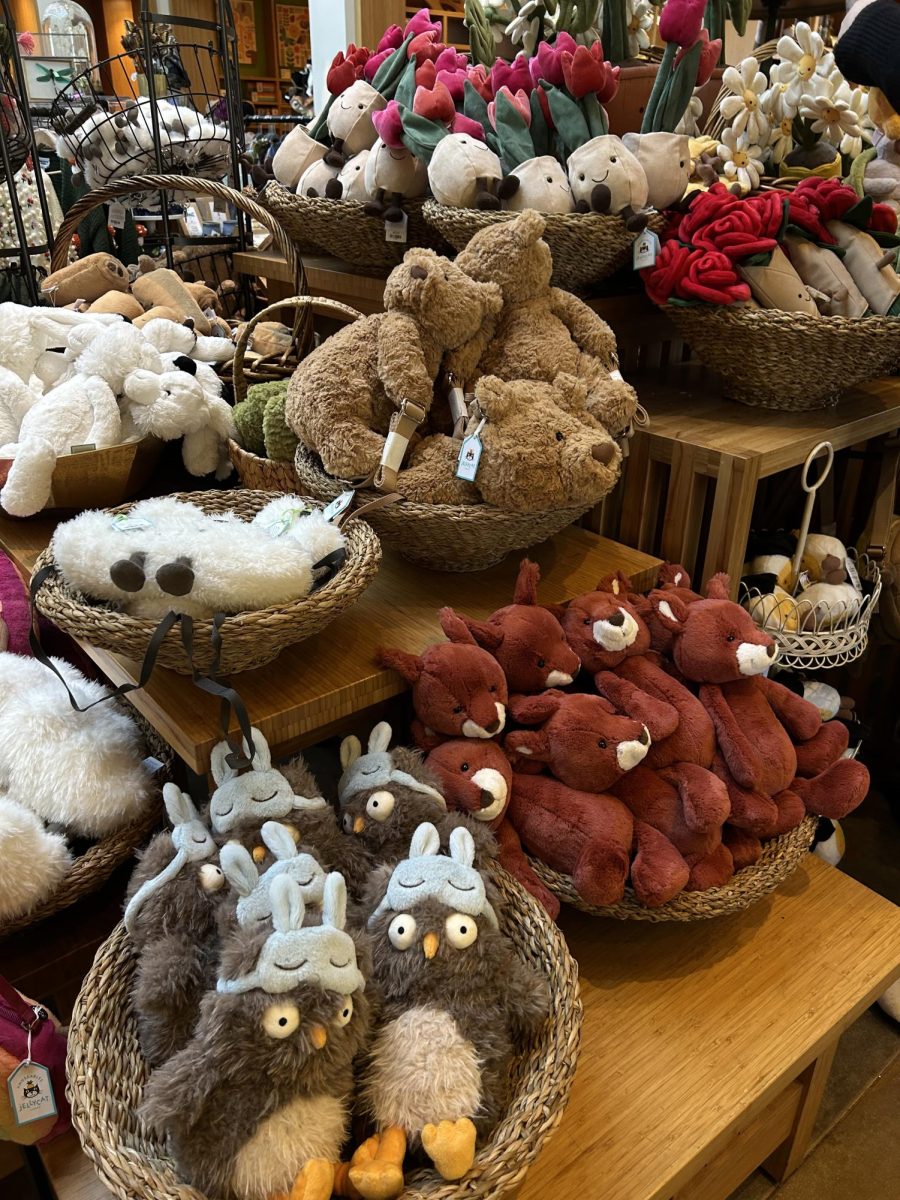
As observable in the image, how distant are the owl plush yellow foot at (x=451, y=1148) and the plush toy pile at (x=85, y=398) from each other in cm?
97

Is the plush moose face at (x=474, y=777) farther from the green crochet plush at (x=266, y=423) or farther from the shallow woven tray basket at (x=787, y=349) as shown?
the shallow woven tray basket at (x=787, y=349)

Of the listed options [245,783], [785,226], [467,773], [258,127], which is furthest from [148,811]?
[258,127]

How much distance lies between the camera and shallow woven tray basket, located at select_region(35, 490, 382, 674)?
798 mm

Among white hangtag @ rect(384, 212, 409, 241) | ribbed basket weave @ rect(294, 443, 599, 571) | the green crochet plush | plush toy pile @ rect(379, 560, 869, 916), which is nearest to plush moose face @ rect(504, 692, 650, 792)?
plush toy pile @ rect(379, 560, 869, 916)

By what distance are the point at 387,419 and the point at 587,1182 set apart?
85cm

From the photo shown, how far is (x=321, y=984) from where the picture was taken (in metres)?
0.64

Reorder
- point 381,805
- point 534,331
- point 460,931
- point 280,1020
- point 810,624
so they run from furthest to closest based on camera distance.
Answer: point 810,624, point 534,331, point 381,805, point 460,931, point 280,1020

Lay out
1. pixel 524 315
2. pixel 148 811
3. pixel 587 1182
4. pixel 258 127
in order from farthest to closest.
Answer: pixel 258 127 < pixel 524 315 < pixel 148 811 < pixel 587 1182

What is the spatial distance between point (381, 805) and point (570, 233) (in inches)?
32.5

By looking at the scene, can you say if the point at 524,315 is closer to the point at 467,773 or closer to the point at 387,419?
→ the point at 387,419

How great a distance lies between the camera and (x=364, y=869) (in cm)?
84

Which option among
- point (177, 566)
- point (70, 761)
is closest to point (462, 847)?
point (177, 566)

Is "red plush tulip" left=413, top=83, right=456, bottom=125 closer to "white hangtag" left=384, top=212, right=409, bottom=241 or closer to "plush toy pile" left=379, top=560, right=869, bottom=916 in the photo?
"white hangtag" left=384, top=212, right=409, bottom=241

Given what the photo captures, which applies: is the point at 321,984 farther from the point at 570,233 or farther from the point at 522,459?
the point at 570,233
